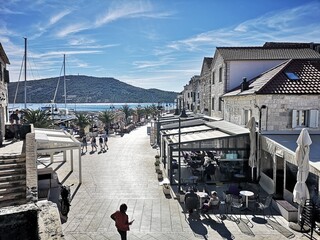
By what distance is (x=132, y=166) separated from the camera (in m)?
23.9

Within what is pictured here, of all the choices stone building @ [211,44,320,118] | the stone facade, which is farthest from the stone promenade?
stone building @ [211,44,320,118]

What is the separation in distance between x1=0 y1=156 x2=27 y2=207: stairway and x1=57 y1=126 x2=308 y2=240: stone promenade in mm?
2289

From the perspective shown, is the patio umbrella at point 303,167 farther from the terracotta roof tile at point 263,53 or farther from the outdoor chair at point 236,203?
the terracotta roof tile at point 263,53

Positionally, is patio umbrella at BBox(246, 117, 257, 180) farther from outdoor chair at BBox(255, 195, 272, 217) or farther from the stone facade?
outdoor chair at BBox(255, 195, 272, 217)

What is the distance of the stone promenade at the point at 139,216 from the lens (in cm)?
1142

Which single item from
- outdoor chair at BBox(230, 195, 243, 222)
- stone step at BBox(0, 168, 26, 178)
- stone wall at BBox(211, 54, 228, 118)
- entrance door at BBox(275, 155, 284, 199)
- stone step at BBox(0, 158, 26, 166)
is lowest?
outdoor chair at BBox(230, 195, 243, 222)

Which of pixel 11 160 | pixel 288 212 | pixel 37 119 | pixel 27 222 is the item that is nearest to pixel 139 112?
pixel 37 119

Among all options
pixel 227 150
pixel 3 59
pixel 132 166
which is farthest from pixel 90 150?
pixel 227 150

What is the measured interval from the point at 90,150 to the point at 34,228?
27.4m

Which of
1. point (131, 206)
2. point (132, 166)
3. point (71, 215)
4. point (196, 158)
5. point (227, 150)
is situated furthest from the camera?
point (132, 166)

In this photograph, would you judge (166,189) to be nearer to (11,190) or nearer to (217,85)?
(11,190)

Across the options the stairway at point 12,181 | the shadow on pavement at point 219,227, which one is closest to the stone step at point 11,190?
the stairway at point 12,181

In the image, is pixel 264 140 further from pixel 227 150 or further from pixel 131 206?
pixel 131 206

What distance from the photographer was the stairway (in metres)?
12.2
